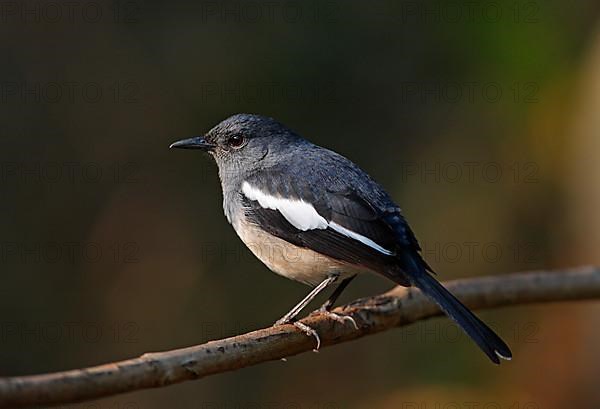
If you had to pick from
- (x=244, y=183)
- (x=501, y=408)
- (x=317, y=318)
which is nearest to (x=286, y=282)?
(x=501, y=408)

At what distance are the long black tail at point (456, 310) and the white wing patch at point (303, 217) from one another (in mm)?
131

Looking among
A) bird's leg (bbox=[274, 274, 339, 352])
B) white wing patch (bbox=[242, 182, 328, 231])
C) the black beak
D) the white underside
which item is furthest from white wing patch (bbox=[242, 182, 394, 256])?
the black beak

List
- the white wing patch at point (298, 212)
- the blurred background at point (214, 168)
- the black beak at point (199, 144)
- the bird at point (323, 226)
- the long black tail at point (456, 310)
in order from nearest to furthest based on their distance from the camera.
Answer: the long black tail at point (456, 310) → the bird at point (323, 226) → the white wing patch at point (298, 212) → the black beak at point (199, 144) → the blurred background at point (214, 168)

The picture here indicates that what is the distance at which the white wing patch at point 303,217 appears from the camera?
159 inches

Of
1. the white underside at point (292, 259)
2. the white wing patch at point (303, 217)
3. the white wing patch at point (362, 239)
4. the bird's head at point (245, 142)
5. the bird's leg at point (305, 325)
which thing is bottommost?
the bird's leg at point (305, 325)

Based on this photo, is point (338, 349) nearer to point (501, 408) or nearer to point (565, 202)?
point (501, 408)

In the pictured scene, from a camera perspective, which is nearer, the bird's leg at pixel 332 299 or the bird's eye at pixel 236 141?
the bird's leg at pixel 332 299

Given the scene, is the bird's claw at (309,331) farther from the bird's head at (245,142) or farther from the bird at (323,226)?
the bird's head at (245,142)

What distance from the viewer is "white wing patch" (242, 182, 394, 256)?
4051 mm

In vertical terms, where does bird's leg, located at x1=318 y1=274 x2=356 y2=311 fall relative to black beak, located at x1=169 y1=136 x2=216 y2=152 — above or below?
below

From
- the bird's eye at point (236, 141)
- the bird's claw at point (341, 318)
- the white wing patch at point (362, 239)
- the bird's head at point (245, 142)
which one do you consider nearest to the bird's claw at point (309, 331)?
the bird's claw at point (341, 318)

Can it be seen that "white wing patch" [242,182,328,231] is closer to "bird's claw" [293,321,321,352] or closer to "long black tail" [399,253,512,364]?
"long black tail" [399,253,512,364]

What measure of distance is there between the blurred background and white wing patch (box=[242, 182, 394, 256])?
2.72m

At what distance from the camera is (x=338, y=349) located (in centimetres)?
731
